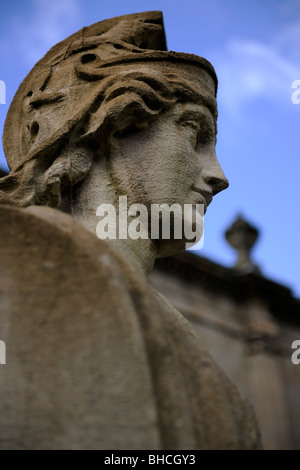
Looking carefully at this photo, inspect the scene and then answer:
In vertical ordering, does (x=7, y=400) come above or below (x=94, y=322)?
below

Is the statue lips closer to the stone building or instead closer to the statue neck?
the statue neck

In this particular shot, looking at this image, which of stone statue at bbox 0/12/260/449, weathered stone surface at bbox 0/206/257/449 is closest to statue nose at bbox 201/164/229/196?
stone statue at bbox 0/12/260/449

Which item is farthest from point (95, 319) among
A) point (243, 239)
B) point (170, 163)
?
point (243, 239)

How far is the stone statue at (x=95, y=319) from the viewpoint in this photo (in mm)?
1667

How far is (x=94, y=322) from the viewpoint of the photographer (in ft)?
→ 5.71

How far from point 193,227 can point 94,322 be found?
90 cm

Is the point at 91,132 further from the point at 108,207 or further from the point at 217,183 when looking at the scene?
the point at 217,183

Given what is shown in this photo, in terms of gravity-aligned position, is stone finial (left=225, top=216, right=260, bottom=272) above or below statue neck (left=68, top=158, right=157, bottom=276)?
above

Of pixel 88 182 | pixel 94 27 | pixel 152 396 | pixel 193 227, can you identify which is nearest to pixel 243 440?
pixel 152 396

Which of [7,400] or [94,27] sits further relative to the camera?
[94,27]

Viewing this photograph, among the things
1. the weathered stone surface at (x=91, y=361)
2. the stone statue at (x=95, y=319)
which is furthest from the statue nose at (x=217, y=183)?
the weathered stone surface at (x=91, y=361)

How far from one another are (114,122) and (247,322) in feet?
43.5

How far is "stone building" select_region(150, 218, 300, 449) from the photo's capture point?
552 inches
